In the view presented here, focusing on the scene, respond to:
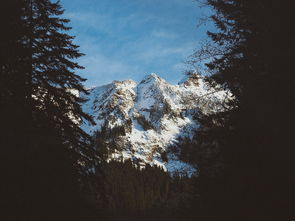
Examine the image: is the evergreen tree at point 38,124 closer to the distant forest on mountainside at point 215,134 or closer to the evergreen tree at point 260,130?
the distant forest on mountainside at point 215,134

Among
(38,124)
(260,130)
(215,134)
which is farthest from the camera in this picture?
(38,124)

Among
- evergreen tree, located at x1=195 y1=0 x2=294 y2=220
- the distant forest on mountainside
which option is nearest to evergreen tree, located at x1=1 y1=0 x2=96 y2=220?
the distant forest on mountainside

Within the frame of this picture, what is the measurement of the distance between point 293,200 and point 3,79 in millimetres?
8870

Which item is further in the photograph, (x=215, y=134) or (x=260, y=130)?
(x=215, y=134)

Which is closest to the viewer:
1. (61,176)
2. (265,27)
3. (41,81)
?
(265,27)

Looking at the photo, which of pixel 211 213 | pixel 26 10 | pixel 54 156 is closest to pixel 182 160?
pixel 211 213

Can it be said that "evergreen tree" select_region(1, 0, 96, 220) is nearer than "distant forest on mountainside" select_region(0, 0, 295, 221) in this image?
No

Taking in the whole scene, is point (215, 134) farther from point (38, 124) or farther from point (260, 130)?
point (38, 124)

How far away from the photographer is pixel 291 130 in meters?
6.05

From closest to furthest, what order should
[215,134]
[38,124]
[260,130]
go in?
[260,130] → [215,134] → [38,124]

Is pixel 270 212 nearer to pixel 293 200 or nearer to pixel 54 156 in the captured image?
pixel 293 200

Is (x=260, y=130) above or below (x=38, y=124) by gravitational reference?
below

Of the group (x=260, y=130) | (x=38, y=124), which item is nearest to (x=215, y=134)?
(x=260, y=130)

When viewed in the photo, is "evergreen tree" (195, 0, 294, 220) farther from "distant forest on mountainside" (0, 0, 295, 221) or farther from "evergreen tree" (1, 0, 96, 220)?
"evergreen tree" (1, 0, 96, 220)
